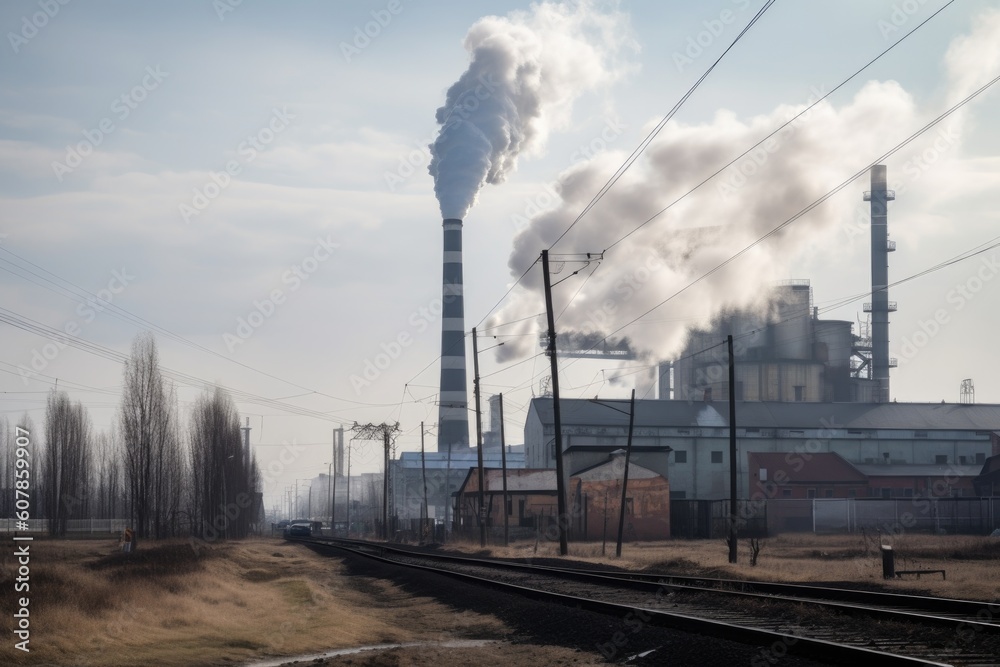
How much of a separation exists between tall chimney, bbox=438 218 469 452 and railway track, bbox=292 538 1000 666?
6691 centimetres

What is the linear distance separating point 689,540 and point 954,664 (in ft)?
157

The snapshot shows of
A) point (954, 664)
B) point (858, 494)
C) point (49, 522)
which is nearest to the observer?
point (954, 664)

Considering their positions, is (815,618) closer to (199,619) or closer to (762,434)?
(199,619)

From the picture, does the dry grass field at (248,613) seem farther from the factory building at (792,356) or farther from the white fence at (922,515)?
the factory building at (792,356)

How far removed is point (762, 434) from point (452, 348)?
28.0 m

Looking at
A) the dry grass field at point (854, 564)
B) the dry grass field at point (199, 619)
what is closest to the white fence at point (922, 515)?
Result: the dry grass field at point (854, 564)

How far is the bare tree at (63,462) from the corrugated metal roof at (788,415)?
35.8 m

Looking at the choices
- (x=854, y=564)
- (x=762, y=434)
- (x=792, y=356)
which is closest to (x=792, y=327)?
(x=792, y=356)

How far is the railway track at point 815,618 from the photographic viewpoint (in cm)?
927

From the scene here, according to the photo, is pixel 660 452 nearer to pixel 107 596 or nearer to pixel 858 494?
pixel 858 494

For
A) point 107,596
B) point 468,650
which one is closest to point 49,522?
point 107,596

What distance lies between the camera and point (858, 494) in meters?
70.5

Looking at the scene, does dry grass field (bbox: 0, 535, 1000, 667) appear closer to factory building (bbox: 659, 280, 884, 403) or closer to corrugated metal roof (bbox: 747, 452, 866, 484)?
corrugated metal roof (bbox: 747, 452, 866, 484)

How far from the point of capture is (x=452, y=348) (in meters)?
89.8
